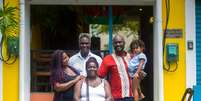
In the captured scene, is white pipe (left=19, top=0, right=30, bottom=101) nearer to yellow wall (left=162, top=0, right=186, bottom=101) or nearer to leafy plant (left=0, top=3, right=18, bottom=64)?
leafy plant (left=0, top=3, right=18, bottom=64)

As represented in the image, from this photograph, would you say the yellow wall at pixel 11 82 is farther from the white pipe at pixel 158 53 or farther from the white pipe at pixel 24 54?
the white pipe at pixel 158 53

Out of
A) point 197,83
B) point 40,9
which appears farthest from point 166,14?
point 40,9

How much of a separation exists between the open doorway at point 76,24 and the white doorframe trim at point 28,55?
0.31m

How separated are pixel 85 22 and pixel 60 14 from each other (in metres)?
0.50

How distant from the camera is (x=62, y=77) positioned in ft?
35.2

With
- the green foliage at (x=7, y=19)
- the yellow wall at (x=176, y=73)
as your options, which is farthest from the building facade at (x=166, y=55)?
the green foliage at (x=7, y=19)

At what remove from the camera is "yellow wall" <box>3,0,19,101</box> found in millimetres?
10844

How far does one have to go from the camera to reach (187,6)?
1103 centimetres

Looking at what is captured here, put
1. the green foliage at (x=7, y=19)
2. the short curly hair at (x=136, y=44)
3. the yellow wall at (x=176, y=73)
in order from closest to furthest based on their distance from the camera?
the green foliage at (x=7, y=19) → the yellow wall at (x=176, y=73) → the short curly hair at (x=136, y=44)

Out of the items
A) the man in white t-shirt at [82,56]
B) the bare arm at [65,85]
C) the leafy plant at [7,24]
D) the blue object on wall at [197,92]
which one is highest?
the leafy plant at [7,24]

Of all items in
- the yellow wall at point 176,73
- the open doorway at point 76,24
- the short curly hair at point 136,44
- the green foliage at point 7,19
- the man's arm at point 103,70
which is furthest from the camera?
the open doorway at point 76,24

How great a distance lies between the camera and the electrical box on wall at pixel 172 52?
1080cm

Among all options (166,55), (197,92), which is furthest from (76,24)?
(197,92)

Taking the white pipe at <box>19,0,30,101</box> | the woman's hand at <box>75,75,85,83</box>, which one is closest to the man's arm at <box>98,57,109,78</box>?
the woman's hand at <box>75,75,85,83</box>
